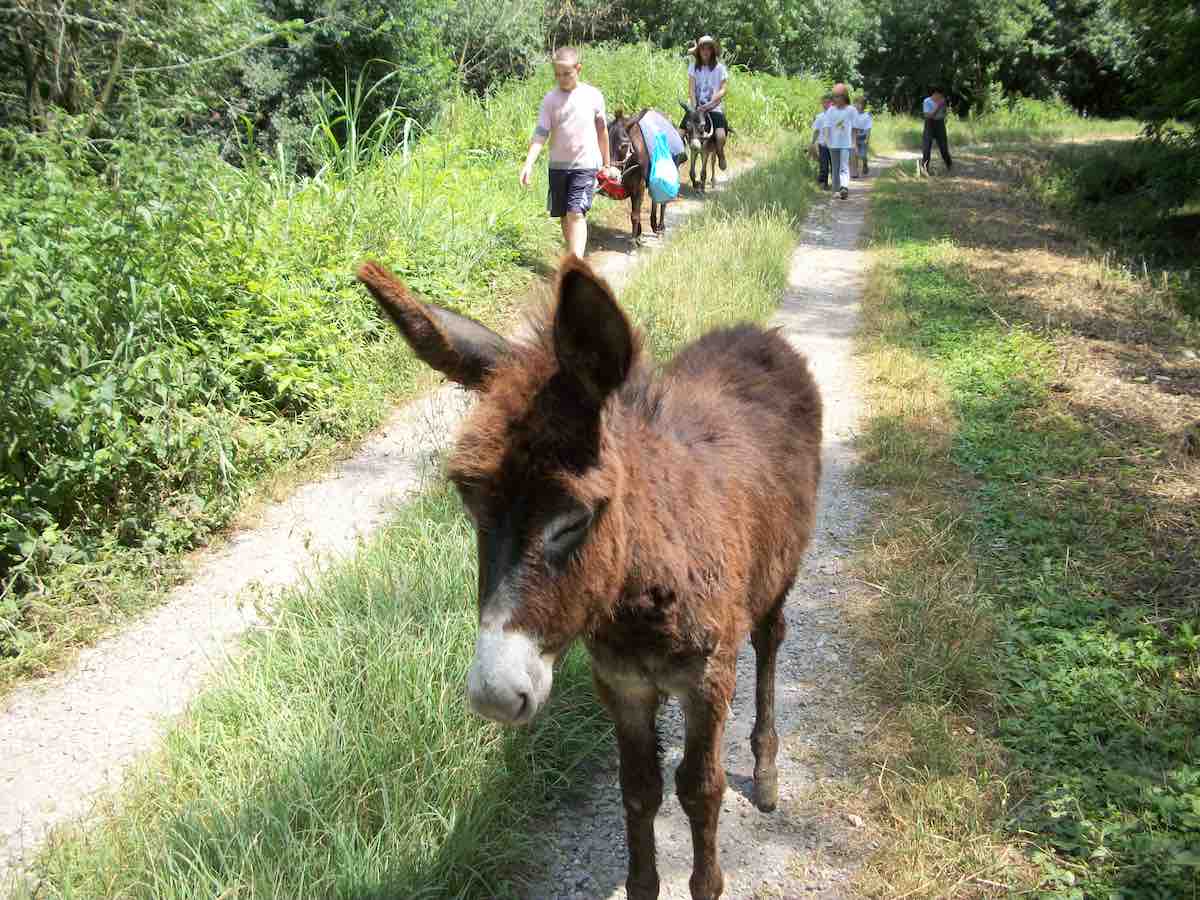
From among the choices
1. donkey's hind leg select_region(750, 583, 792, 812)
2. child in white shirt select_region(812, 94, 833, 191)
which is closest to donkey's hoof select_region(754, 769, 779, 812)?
donkey's hind leg select_region(750, 583, 792, 812)

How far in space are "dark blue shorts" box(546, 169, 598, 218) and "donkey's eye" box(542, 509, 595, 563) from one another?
708 cm

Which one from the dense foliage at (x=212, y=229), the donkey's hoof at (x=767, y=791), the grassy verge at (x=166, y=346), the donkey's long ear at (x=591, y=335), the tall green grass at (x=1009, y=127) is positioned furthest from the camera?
the tall green grass at (x=1009, y=127)

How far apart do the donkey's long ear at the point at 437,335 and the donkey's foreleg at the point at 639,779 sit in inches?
41.9

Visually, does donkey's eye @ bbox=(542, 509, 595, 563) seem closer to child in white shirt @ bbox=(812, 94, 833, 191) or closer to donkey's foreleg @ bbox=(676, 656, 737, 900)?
donkey's foreleg @ bbox=(676, 656, 737, 900)

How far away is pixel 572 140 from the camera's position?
808cm

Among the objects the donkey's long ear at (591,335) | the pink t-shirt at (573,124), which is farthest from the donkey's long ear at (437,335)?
the pink t-shirt at (573,124)

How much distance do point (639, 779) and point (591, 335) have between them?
58.4 inches

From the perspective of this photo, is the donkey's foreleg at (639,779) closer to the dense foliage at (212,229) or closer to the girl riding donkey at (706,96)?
the dense foliage at (212,229)

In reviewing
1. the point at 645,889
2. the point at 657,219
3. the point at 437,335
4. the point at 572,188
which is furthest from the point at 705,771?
the point at 657,219

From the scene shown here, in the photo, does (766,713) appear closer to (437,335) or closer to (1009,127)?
(437,335)

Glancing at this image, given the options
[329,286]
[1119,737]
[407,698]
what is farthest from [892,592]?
[329,286]

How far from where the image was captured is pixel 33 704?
12.5 ft

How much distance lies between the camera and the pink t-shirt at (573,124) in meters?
8.01

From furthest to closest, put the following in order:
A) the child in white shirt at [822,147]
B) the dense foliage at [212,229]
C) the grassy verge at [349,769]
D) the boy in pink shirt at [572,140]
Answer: the child in white shirt at [822,147] < the boy in pink shirt at [572,140] < the dense foliage at [212,229] < the grassy verge at [349,769]
